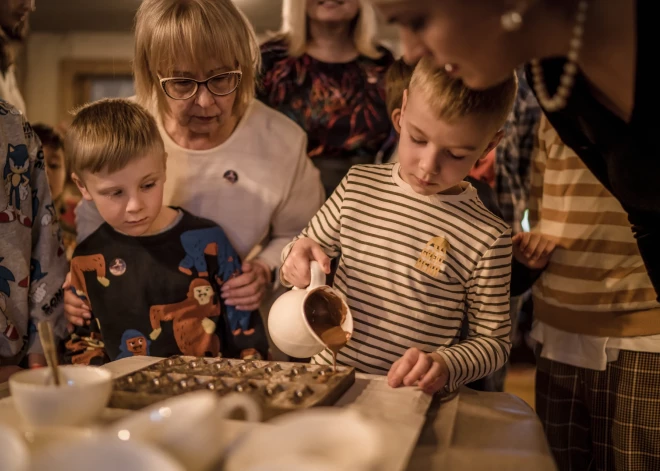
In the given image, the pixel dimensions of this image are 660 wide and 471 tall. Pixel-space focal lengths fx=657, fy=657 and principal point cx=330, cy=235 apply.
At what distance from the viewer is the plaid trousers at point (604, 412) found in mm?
1425

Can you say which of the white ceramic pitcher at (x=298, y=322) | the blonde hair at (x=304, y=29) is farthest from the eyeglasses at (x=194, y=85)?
the white ceramic pitcher at (x=298, y=322)

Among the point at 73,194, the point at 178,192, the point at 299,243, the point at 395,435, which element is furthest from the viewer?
the point at 73,194

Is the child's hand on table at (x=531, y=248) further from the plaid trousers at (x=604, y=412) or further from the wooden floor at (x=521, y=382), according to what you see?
the wooden floor at (x=521, y=382)

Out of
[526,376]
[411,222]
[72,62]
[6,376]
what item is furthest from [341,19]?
[72,62]

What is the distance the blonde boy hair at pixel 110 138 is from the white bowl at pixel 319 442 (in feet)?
2.97

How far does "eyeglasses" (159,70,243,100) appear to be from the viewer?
1487 millimetres

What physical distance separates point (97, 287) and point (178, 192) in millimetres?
311

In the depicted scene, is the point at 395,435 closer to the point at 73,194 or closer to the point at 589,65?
the point at 589,65

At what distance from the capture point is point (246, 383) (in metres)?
0.97

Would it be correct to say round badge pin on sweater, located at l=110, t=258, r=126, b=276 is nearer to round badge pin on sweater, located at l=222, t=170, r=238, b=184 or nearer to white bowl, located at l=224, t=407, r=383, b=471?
round badge pin on sweater, located at l=222, t=170, r=238, b=184

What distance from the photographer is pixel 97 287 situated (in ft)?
4.93

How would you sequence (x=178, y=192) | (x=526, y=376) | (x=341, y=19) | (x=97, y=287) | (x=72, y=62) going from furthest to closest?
(x=72, y=62) < (x=526, y=376) < (x=341, y=19) < (x=178, y=192) < (x=97, y=287)

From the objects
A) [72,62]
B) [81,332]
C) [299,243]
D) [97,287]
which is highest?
[72,62]

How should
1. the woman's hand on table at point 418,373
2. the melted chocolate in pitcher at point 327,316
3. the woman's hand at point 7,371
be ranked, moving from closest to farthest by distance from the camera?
1. the woman's hand on table at point 418,373
2. the melted chocolate in pitcher at point 327,316
3. the woman's hand at point 7,371
